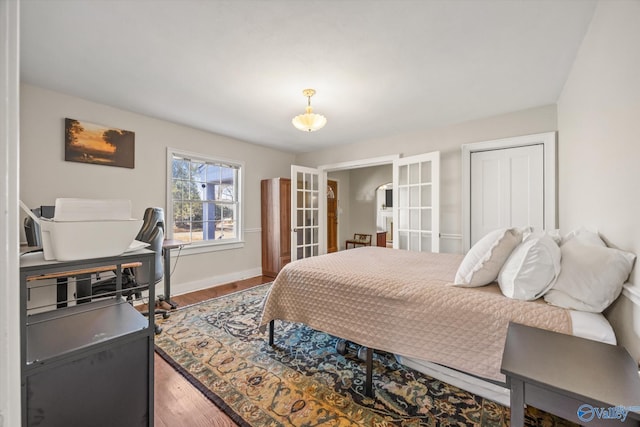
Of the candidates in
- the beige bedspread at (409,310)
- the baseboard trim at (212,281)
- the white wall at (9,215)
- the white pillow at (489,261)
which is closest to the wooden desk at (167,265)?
the baseboard trim at (212,281)

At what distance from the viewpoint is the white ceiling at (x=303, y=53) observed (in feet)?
5.18

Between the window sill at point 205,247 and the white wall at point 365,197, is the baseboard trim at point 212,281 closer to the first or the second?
the window sill at point 205,247

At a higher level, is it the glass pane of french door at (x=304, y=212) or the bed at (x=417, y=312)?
the glass pane of french door at (x=304, y=212)

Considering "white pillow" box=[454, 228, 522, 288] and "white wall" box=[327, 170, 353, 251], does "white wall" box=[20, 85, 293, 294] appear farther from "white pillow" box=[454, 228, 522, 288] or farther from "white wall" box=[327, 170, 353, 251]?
"white pillow" box=[454, 228, 522, 288]

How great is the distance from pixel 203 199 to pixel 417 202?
321 centimetres

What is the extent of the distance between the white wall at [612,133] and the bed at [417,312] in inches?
15.3

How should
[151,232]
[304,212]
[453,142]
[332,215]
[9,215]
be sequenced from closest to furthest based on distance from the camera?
1. [9,215]
2. [151,232]
3. [453,142]
4. [304,212]
5. [332,215]

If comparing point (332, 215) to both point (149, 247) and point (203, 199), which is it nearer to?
A: point (203, 199)

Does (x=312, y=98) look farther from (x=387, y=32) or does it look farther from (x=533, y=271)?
(x=533, y=271)

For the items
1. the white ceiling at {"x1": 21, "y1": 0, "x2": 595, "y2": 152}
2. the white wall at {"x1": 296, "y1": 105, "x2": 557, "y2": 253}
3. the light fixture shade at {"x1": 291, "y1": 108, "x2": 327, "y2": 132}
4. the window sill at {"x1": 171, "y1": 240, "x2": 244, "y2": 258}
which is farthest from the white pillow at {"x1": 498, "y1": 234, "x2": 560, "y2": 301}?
the window sill at {"x1": 171, "y1": 240, "x2": 244, "y2": 258}

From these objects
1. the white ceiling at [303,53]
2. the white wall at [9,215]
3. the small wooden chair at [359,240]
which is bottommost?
the small wooden chair at [359,240]

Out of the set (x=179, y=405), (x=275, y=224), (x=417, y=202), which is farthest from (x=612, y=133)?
(x=275, y=224)

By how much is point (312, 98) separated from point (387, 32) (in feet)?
3.85

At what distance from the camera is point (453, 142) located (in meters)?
3.58
